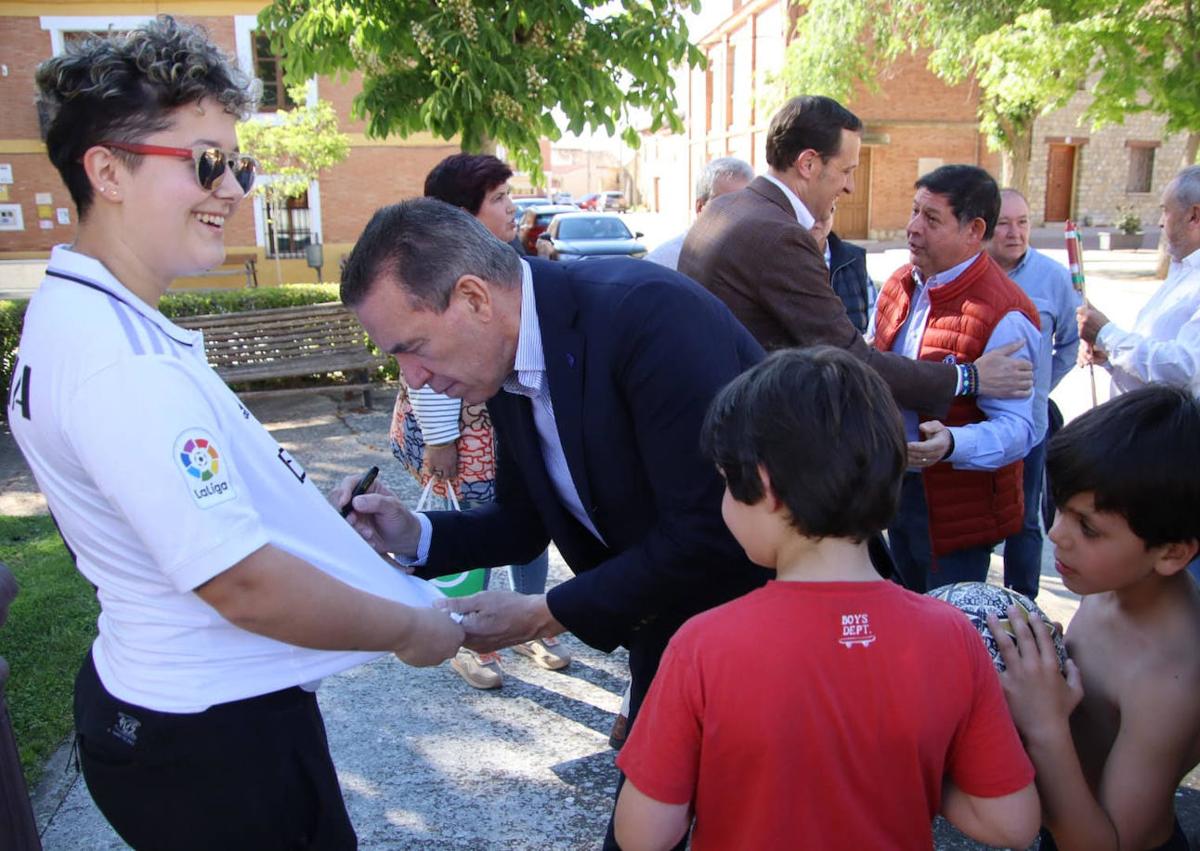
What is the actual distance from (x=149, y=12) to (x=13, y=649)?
2083cm

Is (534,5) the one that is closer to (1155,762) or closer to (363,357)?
(363,357)

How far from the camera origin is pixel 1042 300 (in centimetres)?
455

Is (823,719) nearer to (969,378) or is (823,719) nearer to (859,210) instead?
(969,378)

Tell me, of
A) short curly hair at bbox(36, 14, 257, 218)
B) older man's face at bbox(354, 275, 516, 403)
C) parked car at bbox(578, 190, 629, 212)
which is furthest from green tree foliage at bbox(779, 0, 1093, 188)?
parked car at bbox(578, 190, 629, 212)

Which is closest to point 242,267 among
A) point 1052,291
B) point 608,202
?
point 1052,291

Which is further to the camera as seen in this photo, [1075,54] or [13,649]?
[1075,54]

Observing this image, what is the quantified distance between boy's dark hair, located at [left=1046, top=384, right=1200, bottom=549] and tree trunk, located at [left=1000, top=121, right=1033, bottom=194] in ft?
81.0

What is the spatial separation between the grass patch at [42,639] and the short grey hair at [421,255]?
2671mm

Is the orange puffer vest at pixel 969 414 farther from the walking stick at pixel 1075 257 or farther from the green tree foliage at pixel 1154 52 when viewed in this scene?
the green tree foliage at pixel 1154 52

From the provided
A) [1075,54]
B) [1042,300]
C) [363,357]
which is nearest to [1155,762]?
[1042,300]

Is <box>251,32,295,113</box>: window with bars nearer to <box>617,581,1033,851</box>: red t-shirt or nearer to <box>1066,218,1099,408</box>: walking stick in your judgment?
<box>1066,218,1099,408</box>: walking stick

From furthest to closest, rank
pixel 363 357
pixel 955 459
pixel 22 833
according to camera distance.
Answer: pixel 363 357
pixel 955 459
pixel 22 833

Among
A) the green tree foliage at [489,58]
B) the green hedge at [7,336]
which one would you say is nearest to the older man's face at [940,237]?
the green tree foliage at [489,58]

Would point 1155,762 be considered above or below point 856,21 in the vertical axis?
below
